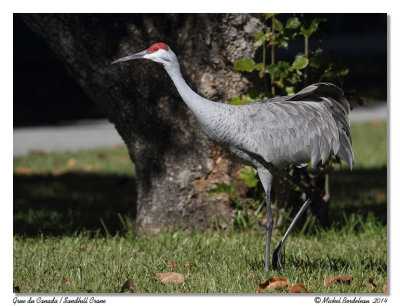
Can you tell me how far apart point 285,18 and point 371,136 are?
5406 mm

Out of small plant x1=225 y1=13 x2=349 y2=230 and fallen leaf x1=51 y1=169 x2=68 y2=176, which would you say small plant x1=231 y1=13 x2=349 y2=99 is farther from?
fallen leaf x1=51 y1=169 x2=68 y2=176

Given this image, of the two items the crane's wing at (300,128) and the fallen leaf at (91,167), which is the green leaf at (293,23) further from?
the fallen leaf at (91,167)

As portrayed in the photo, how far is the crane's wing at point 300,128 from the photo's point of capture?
12.1 feet

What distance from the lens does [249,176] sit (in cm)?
474

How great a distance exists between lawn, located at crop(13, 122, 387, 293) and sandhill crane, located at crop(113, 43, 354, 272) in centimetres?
35

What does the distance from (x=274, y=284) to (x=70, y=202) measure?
3.27 metres


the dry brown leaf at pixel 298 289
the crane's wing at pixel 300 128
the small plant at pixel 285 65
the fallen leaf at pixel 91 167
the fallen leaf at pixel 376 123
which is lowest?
the dry brown leaf at pixel 298 289

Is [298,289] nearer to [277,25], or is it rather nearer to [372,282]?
[372,282]

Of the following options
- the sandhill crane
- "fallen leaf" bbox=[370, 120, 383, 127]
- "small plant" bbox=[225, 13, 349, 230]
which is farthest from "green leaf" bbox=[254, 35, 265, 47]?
"fallen leaf" bbox=[370, 120, 383, 127]

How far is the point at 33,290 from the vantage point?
3670 millimetres

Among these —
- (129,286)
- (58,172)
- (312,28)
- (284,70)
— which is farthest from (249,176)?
(58,172)

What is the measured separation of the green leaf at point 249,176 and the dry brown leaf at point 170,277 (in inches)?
45.7

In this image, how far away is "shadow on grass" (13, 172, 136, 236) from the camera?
537cm

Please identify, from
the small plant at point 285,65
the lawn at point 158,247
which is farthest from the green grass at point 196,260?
the small plant at point 285,65
